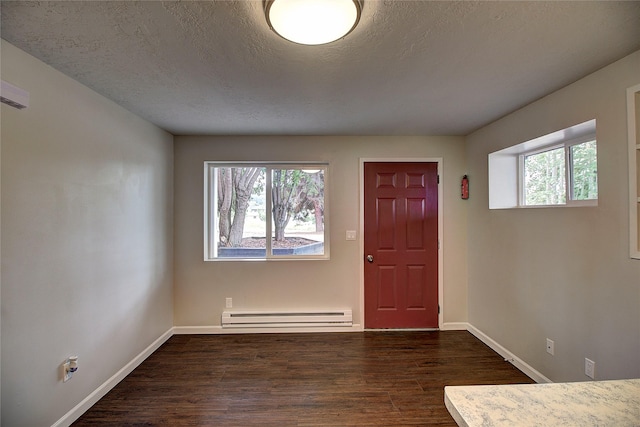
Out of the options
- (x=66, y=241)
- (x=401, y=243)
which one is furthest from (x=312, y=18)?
(x=401, y=243)

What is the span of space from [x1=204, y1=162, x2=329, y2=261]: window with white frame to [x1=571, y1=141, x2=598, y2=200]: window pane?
2214mm

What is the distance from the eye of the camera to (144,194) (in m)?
2.59

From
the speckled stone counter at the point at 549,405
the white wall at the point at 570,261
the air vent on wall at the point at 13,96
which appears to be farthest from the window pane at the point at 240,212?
the speckled stone counter at the point at 549,405

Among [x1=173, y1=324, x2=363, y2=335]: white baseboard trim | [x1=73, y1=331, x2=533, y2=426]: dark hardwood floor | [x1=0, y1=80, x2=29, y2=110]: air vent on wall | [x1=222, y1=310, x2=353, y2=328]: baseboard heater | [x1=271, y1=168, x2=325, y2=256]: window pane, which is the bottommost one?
[x1=73, y1=331, x2=533, y2=426]: dark hardwood floor

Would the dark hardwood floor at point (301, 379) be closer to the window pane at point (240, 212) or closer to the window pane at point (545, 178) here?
the window pane at point (240, 212)

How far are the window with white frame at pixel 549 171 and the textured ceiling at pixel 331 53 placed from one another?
42 cm

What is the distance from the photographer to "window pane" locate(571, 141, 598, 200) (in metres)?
1.93

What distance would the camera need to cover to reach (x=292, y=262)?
315 cm

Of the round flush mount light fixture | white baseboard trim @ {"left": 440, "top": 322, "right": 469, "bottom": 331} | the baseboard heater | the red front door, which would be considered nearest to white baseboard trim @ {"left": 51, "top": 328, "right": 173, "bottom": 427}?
the baseboard heater

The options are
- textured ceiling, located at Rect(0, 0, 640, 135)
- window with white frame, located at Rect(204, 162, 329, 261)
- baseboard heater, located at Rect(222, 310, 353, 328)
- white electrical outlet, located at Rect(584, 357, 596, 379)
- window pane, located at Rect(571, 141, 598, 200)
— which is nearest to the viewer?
textured ceiling, located at Rect(0, 0, 640, 135)

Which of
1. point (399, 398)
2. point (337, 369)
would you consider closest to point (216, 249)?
point (337, 369)

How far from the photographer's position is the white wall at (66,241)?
1.44 metres

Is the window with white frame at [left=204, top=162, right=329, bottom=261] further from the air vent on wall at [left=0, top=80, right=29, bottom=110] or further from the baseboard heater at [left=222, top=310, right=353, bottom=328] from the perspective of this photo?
the air vent on wall at [left=0, top=80, right=29, bottom=110]

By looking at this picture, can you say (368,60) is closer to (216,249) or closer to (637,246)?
(637,246)
